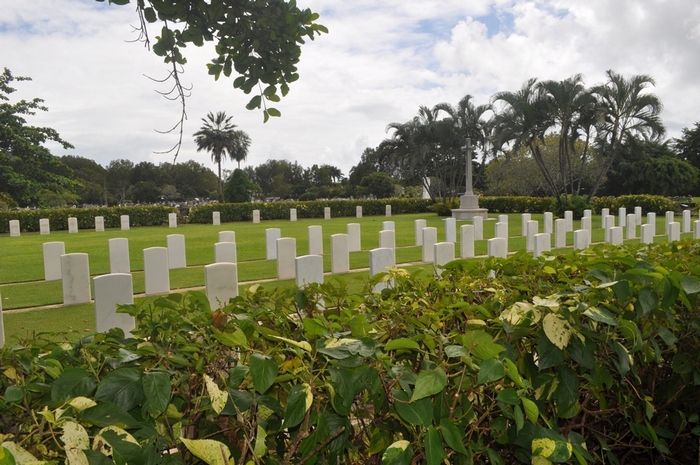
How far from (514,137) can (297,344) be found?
28070 mm

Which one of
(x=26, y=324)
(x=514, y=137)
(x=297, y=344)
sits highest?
(x=514, y=137)

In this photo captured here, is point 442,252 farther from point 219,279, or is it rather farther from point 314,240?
point 314,240

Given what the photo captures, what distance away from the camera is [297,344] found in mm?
1464

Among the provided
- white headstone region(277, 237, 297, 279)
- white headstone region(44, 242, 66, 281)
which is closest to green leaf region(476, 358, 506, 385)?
white headstone region(277, 237, 297, 279)

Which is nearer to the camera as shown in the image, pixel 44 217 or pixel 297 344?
pixel 297 344

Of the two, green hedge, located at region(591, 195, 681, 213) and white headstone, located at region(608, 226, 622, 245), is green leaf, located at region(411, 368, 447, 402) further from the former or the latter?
green hedge, located at region(591, 195, 681, 213)

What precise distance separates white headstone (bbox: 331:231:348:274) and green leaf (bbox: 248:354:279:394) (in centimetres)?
923

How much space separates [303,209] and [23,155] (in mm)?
17394

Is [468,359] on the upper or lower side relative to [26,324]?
upper

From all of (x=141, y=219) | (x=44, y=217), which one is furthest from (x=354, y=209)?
(x=44, y=217)

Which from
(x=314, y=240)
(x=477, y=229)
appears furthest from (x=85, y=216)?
(x=477, y=229)

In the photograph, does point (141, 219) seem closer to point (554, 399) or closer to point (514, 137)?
point (514, 137)

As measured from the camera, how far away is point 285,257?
34.5ft

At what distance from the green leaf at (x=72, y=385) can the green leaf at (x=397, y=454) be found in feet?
2.63
